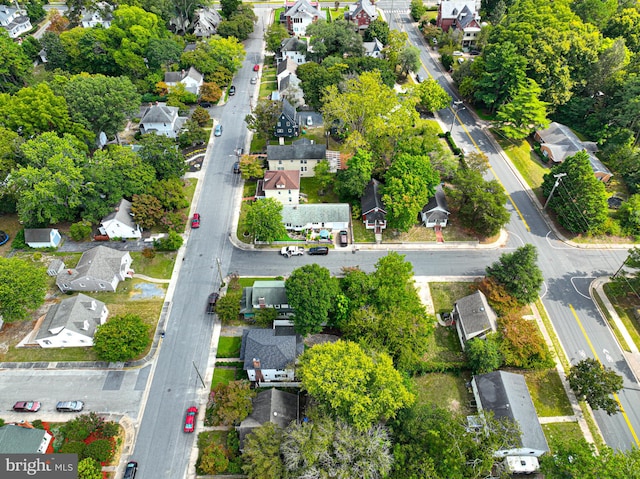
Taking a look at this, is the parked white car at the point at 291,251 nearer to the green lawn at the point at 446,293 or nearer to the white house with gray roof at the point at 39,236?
the green lawn at the point at 446,293

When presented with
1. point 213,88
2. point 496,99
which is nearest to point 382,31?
point 496,99

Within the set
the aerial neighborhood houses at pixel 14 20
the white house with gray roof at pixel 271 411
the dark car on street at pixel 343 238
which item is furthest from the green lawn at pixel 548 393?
the aerial neighborhood houses at pixel 14 20

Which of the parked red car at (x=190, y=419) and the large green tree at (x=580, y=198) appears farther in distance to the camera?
the large green tree at (x=580, y=198)

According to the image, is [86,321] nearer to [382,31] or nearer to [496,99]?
[496,99]

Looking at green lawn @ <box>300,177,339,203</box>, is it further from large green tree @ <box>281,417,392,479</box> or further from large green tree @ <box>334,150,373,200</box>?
large green tree @ <box>281,417,392,479</box>

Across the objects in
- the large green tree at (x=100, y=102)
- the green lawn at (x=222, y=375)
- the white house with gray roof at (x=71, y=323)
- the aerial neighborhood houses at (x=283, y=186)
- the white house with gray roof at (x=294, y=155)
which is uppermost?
the large green tree at (x=100, y=102)
